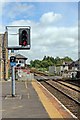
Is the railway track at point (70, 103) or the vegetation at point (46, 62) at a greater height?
the vegetation at point (46, 62)

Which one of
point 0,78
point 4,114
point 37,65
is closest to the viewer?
point 4,114

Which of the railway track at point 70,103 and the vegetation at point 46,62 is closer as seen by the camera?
the railway track at point 70,103

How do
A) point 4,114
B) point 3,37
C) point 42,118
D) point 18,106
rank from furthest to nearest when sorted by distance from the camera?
1. point 3,37
2. point 18,106
3. point 4,114
4. point 42,118

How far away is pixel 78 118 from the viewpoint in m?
12.1

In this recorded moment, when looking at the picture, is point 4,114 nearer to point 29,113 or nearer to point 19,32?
point 29,113

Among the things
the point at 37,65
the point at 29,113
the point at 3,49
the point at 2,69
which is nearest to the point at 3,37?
the point at 3,49

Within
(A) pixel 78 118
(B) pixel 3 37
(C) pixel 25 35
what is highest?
(B) pixel 3 37

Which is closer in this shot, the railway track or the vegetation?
the railway track

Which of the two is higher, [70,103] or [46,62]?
[46,62]

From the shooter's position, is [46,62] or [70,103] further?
[46,62]

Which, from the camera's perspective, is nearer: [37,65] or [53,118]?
[53,118]

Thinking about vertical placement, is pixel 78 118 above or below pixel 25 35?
below

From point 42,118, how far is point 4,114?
175cm

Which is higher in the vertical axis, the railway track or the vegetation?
the vegetation
